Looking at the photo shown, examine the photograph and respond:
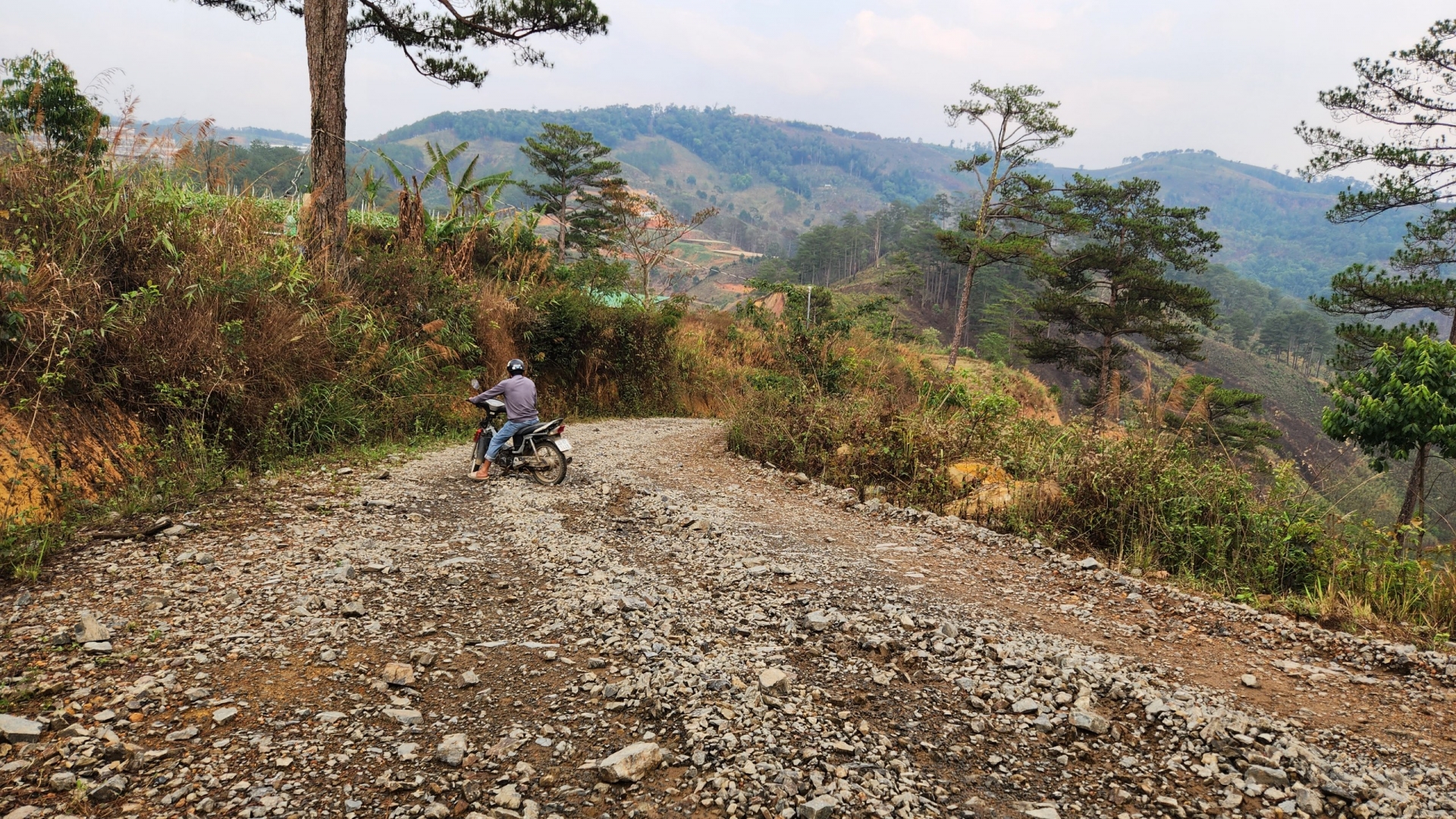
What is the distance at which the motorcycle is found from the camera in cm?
716

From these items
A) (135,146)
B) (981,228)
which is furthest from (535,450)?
(981,228)

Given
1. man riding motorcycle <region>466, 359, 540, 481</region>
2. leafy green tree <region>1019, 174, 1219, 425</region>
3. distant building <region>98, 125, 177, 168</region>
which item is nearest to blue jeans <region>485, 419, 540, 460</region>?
man riding motorcycle <region>466, 359, 540, 481</region>

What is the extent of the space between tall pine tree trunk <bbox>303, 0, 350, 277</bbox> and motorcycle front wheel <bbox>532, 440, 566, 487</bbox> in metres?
4.39

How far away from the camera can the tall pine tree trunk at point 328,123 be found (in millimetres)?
9195

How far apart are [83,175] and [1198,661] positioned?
9.74m

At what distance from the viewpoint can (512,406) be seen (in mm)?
7219

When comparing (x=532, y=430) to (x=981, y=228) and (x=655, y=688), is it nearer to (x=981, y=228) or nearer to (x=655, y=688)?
(x=655, y=688)

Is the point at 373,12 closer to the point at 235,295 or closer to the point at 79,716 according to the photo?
the point at 235,295

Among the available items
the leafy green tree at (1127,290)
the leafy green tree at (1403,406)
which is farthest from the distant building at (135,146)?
the leafy green tree at (1127,290)

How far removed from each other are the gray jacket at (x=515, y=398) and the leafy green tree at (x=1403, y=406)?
9.29 meters

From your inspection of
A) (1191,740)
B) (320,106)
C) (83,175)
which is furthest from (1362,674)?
(320,106)

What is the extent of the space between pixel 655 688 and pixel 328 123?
9.63 metres

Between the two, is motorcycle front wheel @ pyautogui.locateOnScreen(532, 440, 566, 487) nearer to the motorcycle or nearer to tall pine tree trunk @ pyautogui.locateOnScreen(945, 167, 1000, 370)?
the motorcycle

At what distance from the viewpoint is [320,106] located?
934 centimetres
